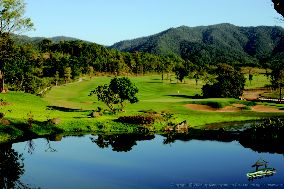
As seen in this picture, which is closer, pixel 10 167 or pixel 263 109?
pixel 10 167

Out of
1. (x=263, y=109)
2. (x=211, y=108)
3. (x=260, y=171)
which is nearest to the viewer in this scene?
(x=260, y=171)

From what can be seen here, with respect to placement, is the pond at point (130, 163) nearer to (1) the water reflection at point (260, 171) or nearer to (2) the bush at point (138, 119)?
(1) the water reflection at point (260, 171)

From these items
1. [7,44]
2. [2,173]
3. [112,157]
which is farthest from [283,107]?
[2,173]

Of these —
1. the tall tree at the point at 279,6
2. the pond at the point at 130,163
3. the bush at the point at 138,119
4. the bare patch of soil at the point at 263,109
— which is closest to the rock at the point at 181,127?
the bush at the point at 138,119

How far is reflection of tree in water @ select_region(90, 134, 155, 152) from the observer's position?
6084cm

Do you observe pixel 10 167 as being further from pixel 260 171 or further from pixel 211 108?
pixel 211 108

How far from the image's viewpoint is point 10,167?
156 ft

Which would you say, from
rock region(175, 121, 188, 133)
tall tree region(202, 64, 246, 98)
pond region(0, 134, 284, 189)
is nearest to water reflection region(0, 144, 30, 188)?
pond region(0, 134, 284, 189)

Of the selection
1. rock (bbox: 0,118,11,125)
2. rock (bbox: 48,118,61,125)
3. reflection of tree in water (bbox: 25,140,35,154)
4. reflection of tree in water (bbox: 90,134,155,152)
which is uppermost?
rock (bbox: 0,118,11,125)

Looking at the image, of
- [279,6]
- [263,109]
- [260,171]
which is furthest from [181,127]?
[279,6]

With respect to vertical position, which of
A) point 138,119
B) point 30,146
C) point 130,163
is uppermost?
point 138,119

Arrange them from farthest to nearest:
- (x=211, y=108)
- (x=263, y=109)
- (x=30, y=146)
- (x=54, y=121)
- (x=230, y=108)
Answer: (x=263, y=109) < (x=230, y=108) < (x=211, y=108) < (x=54, y=121) < (x=30, y=146)

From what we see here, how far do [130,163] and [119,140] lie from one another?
14683 millimetres

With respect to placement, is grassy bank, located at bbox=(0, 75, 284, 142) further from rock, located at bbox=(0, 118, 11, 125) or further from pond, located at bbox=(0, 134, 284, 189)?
pond, located at bbox=(0, 134, 284, 189)
